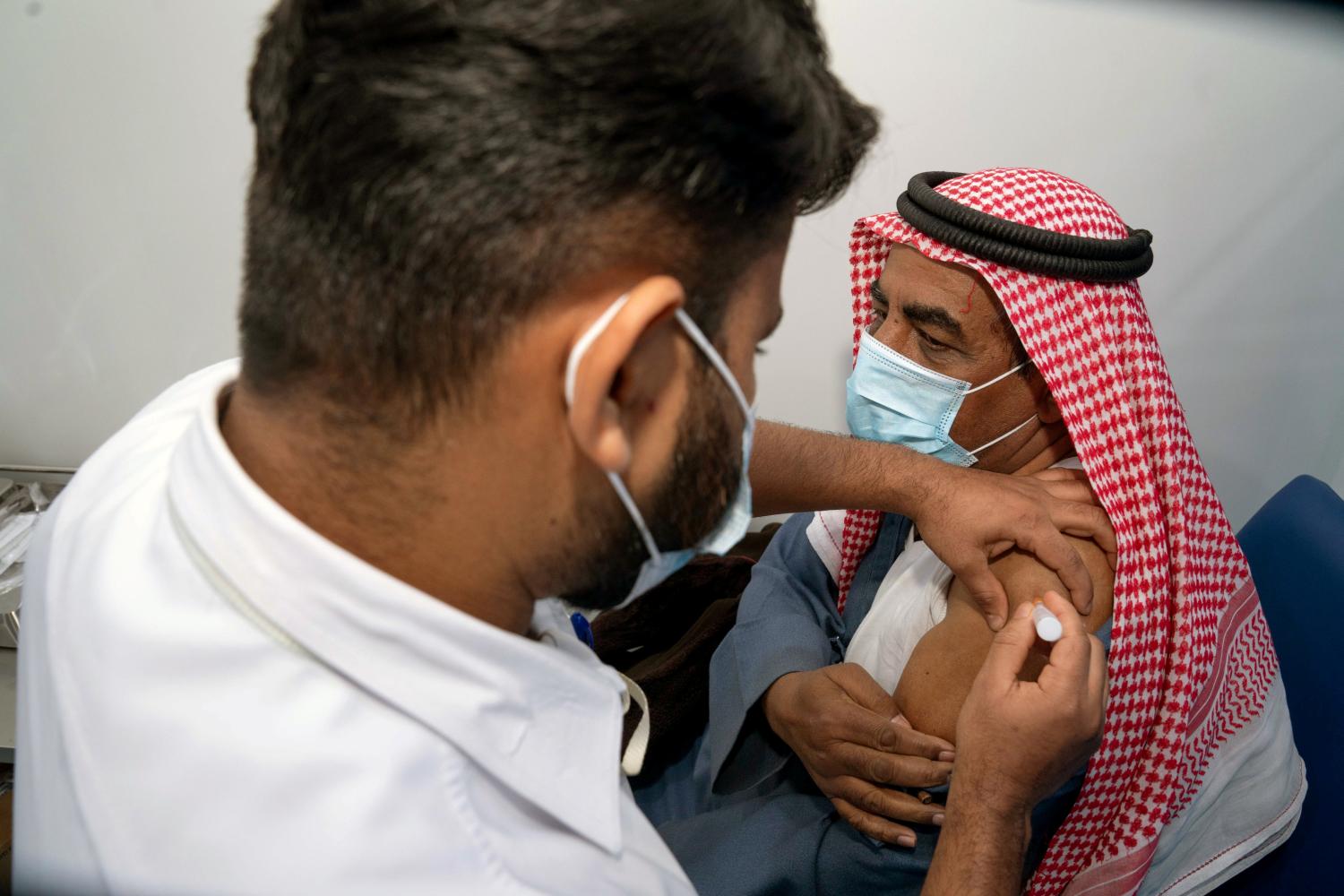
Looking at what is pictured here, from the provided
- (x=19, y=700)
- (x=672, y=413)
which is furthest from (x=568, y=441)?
(x=19, y=700)

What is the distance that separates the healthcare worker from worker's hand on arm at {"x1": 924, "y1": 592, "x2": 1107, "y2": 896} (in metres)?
0.48

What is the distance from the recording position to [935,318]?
155 centimetres

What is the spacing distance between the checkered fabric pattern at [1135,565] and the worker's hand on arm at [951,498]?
8 cm

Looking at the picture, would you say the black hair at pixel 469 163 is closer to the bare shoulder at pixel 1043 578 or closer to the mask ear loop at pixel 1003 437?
the bare shoulder at pixel 1043 578

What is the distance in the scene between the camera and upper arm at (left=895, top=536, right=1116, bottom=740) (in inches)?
51.8

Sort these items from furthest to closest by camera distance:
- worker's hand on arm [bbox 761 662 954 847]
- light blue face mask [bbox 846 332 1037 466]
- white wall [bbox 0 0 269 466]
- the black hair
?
1. white wall [bbox 0 0 269 466]
2. light blue face mask [bbox 846 332 1037 466]
3. worker's hand on arm [bbox 761 662 954 847]
4. the black hair

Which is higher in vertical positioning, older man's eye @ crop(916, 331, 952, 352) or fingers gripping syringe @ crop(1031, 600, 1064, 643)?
older man's eye @ crop(916, 331, 952, 352)

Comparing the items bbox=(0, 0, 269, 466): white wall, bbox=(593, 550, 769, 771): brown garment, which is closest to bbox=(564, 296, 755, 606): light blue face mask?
bbox=(593, 550, 769, 771): brown garment

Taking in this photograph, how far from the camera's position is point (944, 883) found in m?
1.09

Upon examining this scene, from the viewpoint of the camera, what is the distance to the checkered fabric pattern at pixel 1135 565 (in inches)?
53.2

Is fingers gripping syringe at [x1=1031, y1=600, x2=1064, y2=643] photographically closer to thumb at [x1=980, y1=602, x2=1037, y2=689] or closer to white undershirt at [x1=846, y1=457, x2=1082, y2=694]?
thumb at [x1=980, y1=602, x2=1037, y2=689]

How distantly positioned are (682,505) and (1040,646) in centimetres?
68

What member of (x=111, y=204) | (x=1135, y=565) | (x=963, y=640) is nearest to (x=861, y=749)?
(x=963, y=640)

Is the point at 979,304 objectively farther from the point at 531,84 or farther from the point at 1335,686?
the point at 531,84
